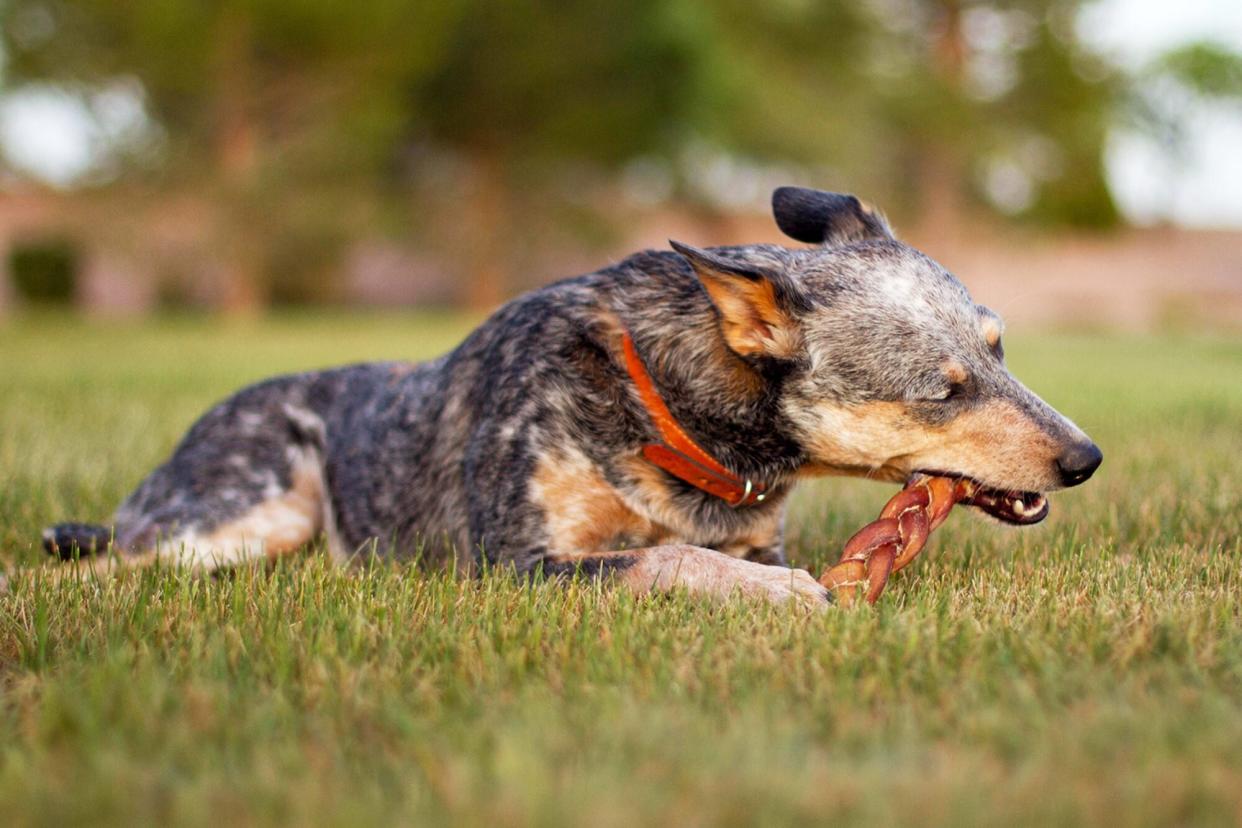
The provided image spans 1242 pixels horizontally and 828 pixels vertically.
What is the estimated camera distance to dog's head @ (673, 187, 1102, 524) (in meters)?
3.20

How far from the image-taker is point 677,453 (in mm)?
3275

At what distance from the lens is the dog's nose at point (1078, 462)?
315 centimetres

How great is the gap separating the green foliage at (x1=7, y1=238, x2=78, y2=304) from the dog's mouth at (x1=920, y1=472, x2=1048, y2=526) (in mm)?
28011

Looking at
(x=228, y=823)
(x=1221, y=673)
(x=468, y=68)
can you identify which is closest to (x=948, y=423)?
(x=1221, y=673)

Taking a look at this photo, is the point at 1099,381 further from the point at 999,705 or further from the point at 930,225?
the point at 930,225

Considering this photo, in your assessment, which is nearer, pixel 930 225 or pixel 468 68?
pixel 468 68

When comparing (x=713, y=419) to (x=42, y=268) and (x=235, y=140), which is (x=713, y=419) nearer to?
(x=235, y=140)

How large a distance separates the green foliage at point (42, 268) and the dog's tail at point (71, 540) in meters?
26.2

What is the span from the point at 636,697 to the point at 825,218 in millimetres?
2293

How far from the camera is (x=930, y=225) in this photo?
29688 mm

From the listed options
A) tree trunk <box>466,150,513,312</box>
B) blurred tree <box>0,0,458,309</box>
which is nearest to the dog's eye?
blurred tree <box>0,0,458,309</box>

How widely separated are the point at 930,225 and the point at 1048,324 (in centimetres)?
406

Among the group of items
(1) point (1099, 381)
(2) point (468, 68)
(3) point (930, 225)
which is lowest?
(1) point (1099, 381)

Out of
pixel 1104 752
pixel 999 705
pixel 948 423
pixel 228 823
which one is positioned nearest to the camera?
pixel 228 823
